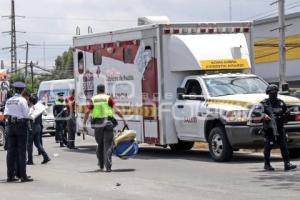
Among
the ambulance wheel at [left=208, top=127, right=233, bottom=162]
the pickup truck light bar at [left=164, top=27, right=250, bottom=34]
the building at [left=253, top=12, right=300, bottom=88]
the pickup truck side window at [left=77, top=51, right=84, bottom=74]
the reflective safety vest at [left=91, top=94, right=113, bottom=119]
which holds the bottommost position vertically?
the ambulance wheel at [left=208, top=127, right=233, bottom=162]

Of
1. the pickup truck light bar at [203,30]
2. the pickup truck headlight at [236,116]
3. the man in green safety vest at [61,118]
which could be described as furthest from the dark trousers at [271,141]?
the man in green safety vest at [61,118]

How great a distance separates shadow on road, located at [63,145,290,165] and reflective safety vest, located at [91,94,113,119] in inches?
114

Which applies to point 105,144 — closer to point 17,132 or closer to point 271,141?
point 17,132

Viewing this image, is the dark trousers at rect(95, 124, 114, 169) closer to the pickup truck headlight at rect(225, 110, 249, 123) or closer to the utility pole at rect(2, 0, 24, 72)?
the pickup truck headlight at rect(225, 110, 249, 123)

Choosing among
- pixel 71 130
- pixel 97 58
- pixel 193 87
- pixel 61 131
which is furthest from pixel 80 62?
pixel 193 87

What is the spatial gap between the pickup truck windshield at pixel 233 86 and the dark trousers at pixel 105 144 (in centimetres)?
285

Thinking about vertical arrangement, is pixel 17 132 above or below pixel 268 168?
above

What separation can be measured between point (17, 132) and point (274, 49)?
4228cm

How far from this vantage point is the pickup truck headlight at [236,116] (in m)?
14.9

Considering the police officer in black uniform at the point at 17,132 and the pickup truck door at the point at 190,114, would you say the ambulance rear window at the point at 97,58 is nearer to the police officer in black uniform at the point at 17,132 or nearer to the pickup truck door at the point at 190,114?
the pickup truck door at the point at 190,114

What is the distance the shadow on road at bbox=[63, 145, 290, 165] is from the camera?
16016mm

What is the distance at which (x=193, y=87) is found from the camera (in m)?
16.8

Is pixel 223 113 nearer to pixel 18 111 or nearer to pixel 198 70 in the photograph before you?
pixel 198 70

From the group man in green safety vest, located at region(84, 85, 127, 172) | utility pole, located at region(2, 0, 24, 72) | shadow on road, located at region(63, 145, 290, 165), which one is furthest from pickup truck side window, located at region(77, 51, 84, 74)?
utility pole, located at region(2, 0, 24, 72)
